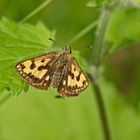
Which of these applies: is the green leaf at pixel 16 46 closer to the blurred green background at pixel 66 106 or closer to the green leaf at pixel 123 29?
the green leaf at pixel 123 29

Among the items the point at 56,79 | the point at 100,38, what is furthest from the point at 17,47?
the point at 100,38

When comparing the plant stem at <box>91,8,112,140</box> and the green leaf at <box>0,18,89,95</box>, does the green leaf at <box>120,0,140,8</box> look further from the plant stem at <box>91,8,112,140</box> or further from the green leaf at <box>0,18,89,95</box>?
the green leaf at <box>0,18,89,95</box>

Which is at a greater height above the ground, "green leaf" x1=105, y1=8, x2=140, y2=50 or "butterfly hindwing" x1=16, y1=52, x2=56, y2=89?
"green leaf" x1=105, y1=8, x2=140, y2=50

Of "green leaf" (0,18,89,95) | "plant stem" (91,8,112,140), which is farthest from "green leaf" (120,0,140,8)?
"green leaf" (0,18,89,95)

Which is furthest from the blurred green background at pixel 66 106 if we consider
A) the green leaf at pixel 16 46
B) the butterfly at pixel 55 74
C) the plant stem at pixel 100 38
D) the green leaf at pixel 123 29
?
the butterfly at pixel 55 74

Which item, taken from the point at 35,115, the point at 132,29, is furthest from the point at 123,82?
the point at 132,29

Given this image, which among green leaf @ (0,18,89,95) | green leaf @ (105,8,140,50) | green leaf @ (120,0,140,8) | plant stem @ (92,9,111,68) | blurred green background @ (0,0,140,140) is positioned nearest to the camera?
green leaf @ (0,18,89,95)

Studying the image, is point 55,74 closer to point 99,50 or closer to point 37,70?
point 37,70
